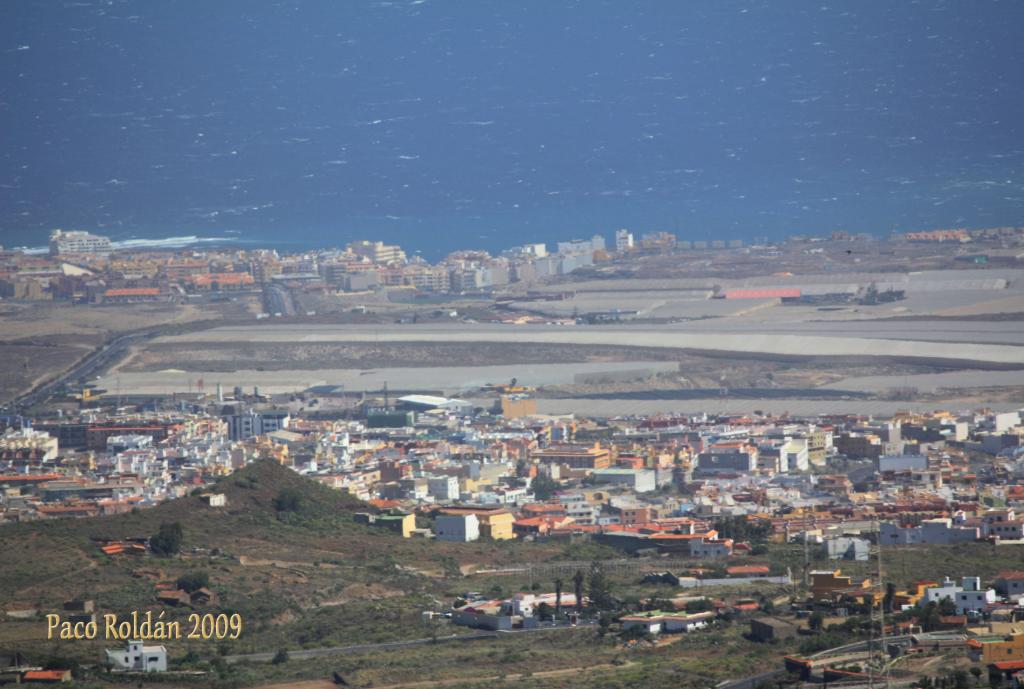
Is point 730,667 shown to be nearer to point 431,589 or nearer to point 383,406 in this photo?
point 431,589

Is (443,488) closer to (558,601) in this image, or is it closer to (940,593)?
(558,601)

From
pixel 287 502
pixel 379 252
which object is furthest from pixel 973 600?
pixel 379 252

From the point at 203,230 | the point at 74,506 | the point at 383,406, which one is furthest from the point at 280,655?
the point at 203,230

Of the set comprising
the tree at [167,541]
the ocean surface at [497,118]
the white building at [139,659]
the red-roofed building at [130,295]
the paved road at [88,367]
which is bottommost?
the white building at [139,659]

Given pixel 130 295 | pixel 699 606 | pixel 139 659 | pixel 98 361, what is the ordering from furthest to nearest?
pixel 130 295 → pixel 98 361 → pixel 699 606 → pixel 139 659

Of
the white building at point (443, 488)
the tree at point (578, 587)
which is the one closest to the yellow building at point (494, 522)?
the white building at point (443, 488)

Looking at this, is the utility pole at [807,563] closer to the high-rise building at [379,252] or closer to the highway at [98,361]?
the highway at [98,361]
